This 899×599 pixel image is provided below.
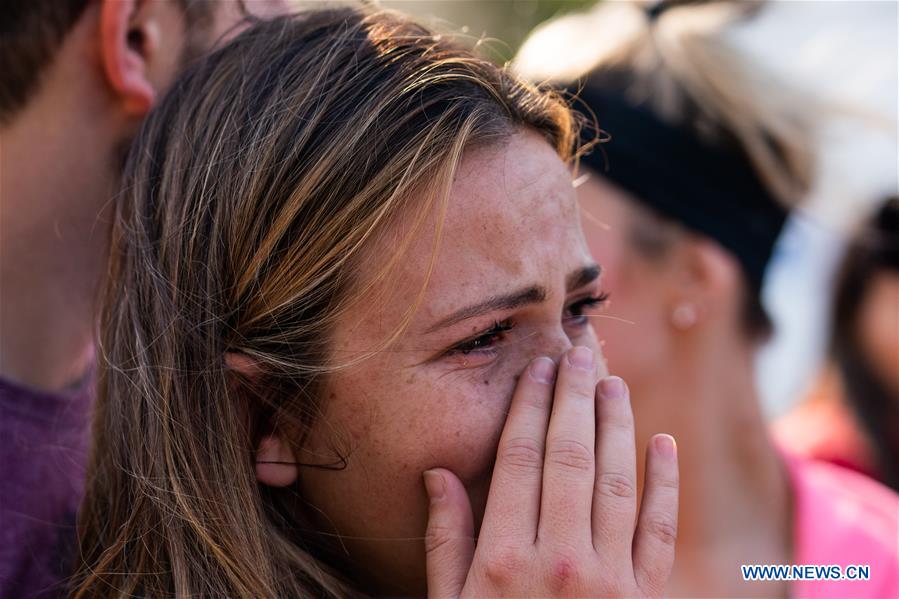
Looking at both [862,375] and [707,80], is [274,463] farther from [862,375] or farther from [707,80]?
[862,375]

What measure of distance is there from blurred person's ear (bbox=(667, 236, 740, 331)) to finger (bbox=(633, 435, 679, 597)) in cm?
156

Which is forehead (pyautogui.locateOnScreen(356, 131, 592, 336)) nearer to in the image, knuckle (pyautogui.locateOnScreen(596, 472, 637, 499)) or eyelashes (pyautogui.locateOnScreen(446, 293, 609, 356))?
eyelashes (pyautogui.locateOnScreen(446, 293, 609, 356))

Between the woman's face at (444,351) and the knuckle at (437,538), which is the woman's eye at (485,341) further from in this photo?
the knuckle at (437,538)

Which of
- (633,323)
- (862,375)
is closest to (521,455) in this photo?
(633,323)

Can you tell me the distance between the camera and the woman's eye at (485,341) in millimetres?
1763

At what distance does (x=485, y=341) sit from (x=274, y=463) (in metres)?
0.52

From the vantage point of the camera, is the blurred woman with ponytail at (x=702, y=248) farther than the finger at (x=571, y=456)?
Yes

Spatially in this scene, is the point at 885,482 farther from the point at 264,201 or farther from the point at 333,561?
the point at 264,201

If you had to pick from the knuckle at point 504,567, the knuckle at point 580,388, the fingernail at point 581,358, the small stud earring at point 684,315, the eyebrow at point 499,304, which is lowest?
the small stud earring at point 684,315

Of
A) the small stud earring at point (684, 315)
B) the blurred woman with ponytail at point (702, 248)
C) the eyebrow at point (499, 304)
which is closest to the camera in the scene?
the eyebrow at point (499, 304)

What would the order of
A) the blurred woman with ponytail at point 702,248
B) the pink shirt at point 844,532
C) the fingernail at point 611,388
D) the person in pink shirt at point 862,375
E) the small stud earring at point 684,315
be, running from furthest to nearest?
the person in pink shirt at point 862,375, the small stud earring at point 684,315, the blurred woman with ponytail at point 702,248, the pink shirt at point 844,532, the fingernail at point 611,388

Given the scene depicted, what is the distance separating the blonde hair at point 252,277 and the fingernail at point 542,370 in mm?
396

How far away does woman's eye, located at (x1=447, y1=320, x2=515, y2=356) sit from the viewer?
176cm

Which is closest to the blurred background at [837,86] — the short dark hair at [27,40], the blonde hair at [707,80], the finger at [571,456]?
the blonde hair at [707,80]
